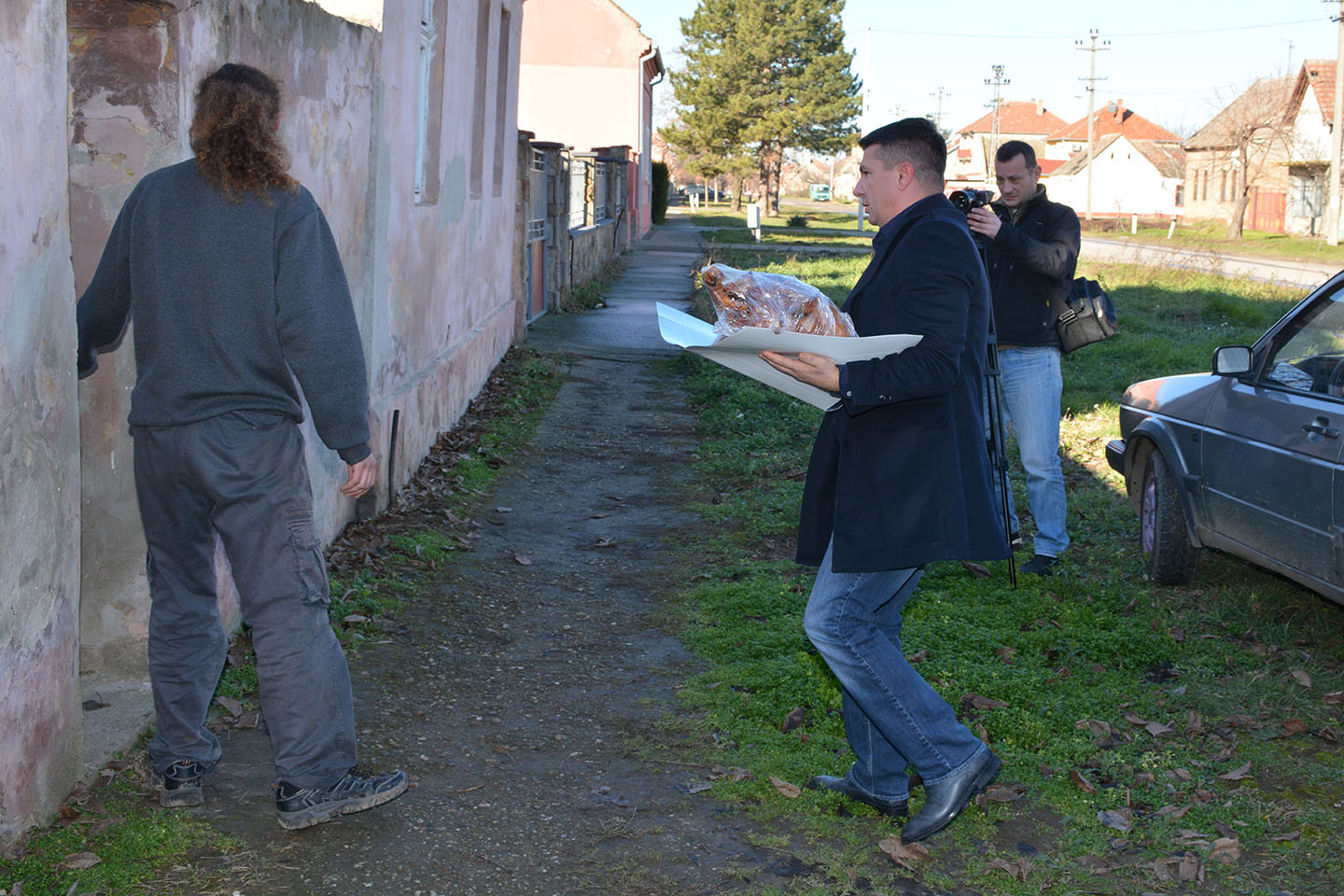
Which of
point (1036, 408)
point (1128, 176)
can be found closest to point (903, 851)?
point (1036, 408)

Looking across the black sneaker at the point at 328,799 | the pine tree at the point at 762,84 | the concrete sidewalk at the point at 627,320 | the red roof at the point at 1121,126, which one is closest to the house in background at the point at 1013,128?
the red roof at the point at 1121,126

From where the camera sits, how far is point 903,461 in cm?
340

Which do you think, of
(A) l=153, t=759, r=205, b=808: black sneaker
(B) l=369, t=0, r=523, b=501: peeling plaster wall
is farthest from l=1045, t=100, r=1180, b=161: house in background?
(A) l=153, t=759, r=205, b=808: black sneaker

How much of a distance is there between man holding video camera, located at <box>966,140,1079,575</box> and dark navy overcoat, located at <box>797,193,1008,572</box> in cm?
257

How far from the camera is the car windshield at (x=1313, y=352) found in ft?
16.9

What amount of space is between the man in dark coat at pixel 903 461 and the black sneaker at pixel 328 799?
1.41m

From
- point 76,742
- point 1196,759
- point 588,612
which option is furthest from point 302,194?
point 1196,759

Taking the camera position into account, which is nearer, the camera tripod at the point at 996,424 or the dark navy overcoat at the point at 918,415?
the dark navy overcoat at the point at 918,415

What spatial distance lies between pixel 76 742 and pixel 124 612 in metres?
0.96

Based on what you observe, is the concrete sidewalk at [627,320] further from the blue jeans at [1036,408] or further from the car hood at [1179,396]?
the blue jeans at [1036,408]

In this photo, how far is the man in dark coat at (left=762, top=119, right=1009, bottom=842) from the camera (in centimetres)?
328

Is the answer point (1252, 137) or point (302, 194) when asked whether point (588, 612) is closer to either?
point (302, 194)

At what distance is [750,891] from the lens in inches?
135

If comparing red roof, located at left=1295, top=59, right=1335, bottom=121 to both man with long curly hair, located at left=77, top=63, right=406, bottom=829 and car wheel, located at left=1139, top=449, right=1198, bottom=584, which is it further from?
man with long curly hair, located at left=77, top=63, right=406, bottom=829
